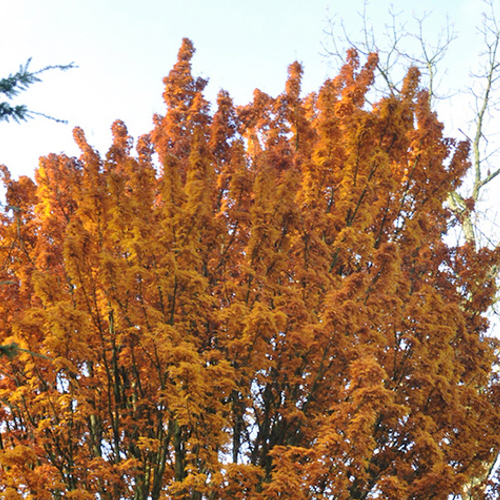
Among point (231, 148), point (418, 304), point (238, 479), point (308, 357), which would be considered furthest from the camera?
point (231, 148)

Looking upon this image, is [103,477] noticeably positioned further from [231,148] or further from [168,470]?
[231,148]

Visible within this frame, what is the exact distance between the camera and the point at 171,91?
14.9 metres

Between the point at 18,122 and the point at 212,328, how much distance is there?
619 cm

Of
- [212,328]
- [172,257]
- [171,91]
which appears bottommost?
[212,328]

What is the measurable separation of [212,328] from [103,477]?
260cm

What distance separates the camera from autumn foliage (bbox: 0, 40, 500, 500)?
8695 mm

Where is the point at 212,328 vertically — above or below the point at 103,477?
above

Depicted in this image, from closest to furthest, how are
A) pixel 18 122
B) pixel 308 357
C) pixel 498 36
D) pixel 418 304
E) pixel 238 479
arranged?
pixel 18 122, pixel 238 479, pixel 308 357, pixel 418 304, pixel 498 36

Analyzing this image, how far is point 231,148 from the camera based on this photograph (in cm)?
1314

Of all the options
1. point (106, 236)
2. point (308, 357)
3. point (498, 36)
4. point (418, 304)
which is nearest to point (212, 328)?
point (308, 357)

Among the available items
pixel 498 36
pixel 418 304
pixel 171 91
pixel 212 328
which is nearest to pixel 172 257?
pixel 212 328

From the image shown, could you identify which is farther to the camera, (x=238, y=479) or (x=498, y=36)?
(x=498, y=36)

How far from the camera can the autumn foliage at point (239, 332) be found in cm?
870

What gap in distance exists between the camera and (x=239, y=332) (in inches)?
372
